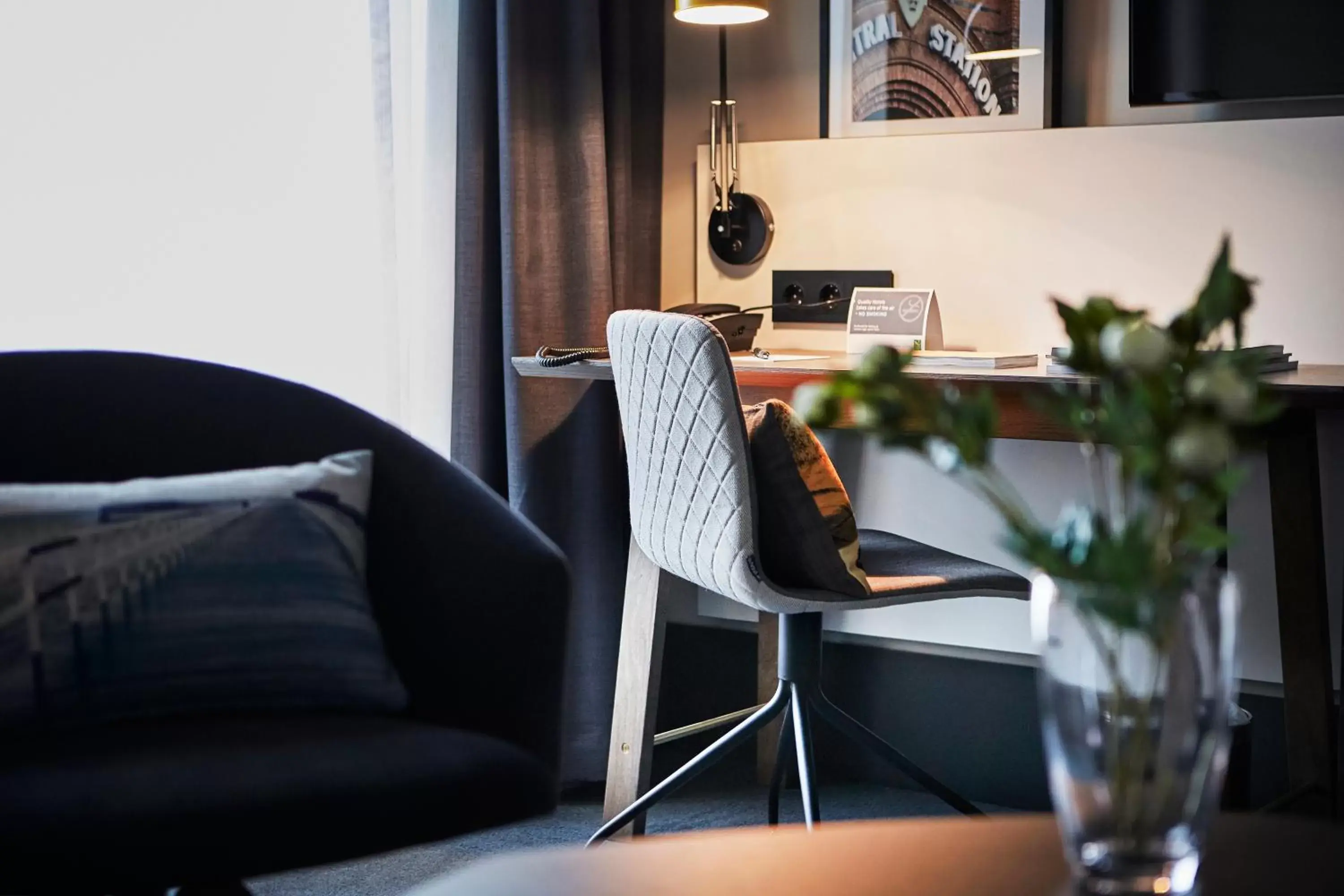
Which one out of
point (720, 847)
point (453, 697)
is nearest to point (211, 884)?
point (453, 697)

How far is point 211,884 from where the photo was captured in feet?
4.43

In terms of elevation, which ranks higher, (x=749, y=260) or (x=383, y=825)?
(x=749, y=260)

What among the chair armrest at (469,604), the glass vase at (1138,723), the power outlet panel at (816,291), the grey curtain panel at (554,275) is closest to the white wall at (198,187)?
the grey curtain panel at (554,275)

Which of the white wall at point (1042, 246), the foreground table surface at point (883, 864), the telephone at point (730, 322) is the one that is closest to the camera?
the foreground table surface at point (883, 864)

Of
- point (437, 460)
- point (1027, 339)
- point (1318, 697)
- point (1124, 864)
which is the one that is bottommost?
point (1318, 697)

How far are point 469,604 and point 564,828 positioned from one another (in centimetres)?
100

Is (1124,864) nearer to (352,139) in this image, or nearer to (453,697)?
(453,697)

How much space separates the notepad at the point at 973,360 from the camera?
217cm

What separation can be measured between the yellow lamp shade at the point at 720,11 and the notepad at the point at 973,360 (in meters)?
0.67

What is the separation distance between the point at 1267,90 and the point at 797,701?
3.80 ft

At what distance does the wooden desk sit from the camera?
204 centimetres

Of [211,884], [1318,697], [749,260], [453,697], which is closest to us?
[211,884]

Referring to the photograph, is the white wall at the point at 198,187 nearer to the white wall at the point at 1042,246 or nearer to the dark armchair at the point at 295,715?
the dark armchair at the point at 295,715

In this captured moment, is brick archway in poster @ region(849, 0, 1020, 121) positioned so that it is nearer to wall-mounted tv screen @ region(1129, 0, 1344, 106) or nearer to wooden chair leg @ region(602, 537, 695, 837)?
wall-mounted tv screen @ region(1129, 0, 1344, 106)
